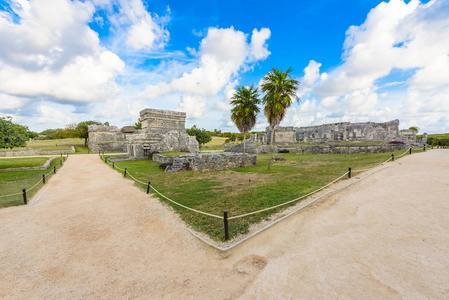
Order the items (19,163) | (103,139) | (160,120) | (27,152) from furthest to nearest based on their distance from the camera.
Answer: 1. (103,139)
2. (27,152)
3. (160,120)
4. (19,163)

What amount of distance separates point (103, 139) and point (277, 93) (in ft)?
132

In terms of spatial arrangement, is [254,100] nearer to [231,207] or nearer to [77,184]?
[231,207]

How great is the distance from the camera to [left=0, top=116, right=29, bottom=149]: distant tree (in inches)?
497

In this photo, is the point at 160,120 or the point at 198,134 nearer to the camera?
the point at 160,120

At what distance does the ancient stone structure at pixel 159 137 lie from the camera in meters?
21.7

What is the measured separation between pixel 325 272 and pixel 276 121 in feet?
41.8

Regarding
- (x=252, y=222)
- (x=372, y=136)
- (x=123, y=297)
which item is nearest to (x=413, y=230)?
(x=252, y=222)

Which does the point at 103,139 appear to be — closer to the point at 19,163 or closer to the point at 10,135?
the point at 19,163

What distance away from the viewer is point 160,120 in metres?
24.3

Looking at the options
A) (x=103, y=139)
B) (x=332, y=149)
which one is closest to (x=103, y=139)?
(x=103, y=139)

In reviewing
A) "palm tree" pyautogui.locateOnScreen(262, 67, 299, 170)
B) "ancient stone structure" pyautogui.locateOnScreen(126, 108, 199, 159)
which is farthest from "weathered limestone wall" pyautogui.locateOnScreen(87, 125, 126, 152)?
"palm tree" pyautogui.locateOnScreen(262, 67, 299, 170)

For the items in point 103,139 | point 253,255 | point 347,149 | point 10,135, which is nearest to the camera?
point 253,255

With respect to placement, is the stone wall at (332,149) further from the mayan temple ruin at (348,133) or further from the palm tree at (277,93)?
the palm tree at (277,93)

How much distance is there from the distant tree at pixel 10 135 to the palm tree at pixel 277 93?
19652 mm
